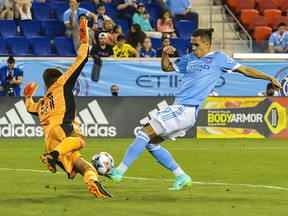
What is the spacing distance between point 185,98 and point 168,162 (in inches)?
32.4

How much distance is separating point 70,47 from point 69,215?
53.6 feet

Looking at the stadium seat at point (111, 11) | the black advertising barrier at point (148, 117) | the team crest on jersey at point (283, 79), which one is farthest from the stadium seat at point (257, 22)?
the black advertising barrier at point (148, 117)

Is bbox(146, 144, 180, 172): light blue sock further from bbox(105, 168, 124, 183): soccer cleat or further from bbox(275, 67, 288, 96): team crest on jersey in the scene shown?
bbox(275, 67, 288, 96): team crest on jersey

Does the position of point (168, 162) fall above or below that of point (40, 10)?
above

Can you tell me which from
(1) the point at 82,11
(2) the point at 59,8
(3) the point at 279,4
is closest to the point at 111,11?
(2) the point at 59,8

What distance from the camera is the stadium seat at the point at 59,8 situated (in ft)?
87.1

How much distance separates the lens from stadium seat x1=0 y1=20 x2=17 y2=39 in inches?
1006

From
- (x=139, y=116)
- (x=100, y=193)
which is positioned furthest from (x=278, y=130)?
(x=100, y=193)

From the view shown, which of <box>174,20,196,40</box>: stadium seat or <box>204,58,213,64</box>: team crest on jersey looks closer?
<box>204,58,213,64</box>: team crest on jersey

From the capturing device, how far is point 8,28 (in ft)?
84.1

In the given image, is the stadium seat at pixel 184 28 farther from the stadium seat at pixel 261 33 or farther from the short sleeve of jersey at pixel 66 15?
the short sleeve of jersey at pixel 66 15

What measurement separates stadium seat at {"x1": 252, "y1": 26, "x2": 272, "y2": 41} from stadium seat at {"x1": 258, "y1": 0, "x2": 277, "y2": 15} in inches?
72.2

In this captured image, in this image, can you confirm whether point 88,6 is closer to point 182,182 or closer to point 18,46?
point 18,46

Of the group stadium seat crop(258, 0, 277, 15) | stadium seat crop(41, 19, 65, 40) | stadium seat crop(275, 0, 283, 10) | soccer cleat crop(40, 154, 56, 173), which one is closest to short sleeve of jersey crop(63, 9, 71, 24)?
stadium seat crop(41, 19, 65, 40)
